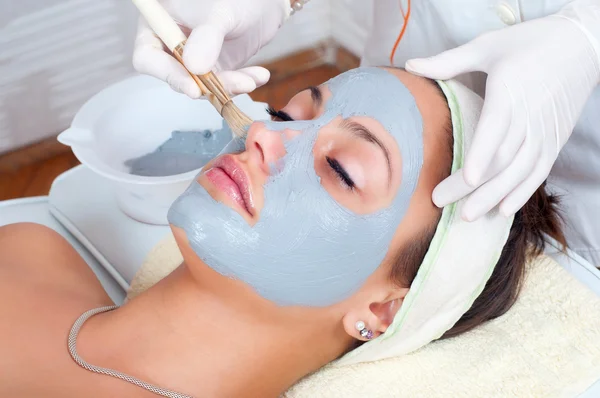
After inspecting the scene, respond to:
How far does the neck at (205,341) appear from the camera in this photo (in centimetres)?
118

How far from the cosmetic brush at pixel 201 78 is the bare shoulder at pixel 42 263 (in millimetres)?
506

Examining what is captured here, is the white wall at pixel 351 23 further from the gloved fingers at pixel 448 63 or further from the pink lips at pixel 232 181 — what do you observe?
the pink lips at pixel 232 181

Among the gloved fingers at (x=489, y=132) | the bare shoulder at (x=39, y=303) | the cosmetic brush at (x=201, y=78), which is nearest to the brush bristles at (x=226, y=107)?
the cosmetic brush at (x=201, y=78)

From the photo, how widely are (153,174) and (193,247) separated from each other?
0.66m

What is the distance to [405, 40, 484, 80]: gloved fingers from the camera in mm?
1202

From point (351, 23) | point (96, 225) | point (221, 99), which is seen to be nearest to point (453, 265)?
point (221, 99)

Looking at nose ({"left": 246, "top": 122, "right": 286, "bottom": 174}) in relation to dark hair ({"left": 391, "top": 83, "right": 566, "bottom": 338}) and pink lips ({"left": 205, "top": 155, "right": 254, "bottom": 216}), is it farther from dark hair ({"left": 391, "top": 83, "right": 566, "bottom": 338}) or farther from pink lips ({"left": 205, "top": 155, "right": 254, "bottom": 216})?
dark hair ({"left": 391, "top": 83, "right": 566, "bottom": 338})

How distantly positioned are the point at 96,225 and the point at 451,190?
3.03 ft

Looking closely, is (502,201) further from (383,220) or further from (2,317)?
(2,317)

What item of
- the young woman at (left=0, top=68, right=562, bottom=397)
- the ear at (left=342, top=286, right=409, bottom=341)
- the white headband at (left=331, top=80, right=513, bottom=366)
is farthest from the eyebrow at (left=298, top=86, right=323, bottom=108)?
the ear at (left=342, top=286, right=409, bottom=341)

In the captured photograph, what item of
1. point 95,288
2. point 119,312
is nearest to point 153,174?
point 95,288

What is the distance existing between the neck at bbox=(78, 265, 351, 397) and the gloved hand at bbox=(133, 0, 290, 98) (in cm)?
36

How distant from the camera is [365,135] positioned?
113cm

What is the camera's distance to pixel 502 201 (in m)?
1.16
